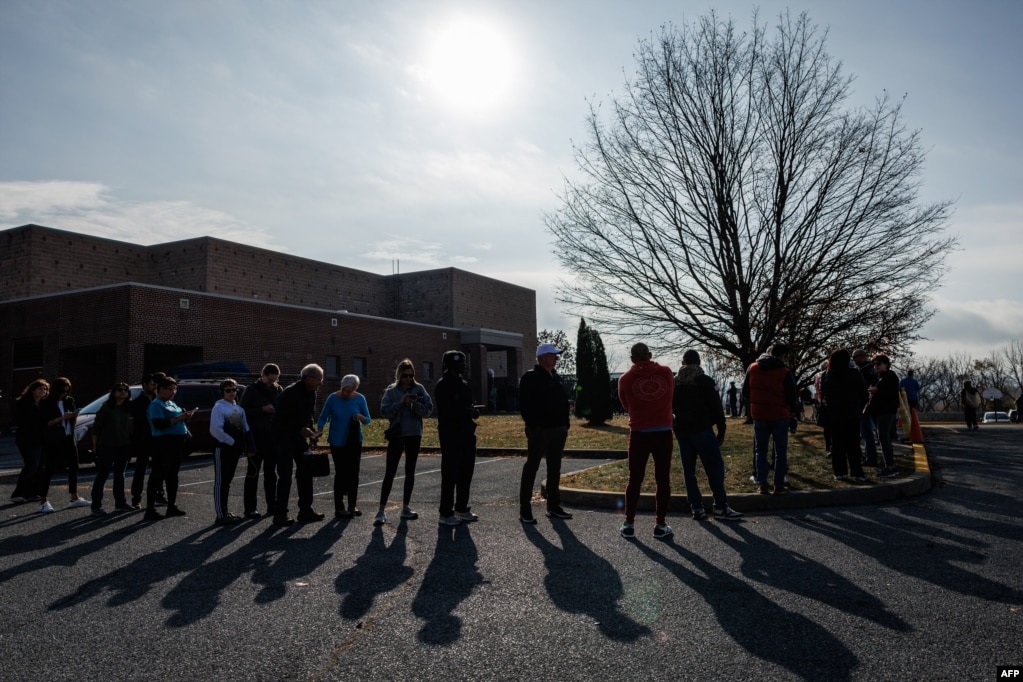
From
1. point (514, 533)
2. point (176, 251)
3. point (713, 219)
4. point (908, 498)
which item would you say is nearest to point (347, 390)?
point (514, 533)

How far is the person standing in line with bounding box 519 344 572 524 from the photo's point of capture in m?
7.99

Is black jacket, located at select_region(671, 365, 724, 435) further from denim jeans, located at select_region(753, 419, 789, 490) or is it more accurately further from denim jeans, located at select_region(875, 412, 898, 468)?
denim jeans, located at select_region(875, 412, 898, 468)

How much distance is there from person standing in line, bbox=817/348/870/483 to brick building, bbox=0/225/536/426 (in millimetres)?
24950

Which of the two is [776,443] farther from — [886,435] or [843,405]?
[886,435]

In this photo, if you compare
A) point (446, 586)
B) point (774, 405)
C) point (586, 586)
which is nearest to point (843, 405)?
point (774, 405)

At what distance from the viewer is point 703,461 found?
7.94m

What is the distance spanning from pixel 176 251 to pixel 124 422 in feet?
119

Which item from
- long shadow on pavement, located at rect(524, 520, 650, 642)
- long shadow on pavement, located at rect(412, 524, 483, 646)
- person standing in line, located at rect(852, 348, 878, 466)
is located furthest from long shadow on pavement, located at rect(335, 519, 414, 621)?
person standing in line, located at rect(852, 348, 878, 466)

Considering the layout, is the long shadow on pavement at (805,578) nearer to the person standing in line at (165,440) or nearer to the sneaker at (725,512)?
the sneaker at (725,512)

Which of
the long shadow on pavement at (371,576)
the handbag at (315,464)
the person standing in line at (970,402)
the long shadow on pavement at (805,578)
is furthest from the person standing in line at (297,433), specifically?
the person standing in line at (970,402)

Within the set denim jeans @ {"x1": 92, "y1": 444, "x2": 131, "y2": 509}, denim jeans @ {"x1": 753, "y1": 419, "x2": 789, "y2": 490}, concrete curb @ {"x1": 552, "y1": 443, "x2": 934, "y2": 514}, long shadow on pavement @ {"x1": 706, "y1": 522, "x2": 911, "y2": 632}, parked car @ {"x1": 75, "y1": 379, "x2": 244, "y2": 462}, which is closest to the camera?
long shadow on pavement @ {"x1": 706, "y1": 522, "x2": 911, "y2": 632}

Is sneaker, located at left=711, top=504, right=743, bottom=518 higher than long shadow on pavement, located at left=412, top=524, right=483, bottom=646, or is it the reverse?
sneaker, located at left=711, top=504, right=743, bottom=518

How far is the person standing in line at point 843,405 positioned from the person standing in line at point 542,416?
400 centimetres

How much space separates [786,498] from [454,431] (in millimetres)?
3910
